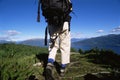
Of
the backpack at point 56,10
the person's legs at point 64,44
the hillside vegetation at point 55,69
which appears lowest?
the hillside vegetation at point 55,69

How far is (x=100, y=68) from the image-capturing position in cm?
770

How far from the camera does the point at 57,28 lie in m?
6.92

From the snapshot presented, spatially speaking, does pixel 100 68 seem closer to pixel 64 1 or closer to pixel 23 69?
pixel 64 1

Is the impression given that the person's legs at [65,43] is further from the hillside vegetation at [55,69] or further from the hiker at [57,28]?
the hillside vegetation at [55,69]

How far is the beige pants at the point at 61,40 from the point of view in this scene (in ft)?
22.8

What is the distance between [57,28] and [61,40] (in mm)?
342

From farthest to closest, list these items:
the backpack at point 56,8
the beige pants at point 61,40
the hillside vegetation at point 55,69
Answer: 1. the beige pants at point 61,40
2. the backpack at point 56,8
3. the hillside vegetation at point 55,69

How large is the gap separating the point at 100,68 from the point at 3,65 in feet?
10.9

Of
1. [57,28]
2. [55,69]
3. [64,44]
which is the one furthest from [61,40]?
[55,69]

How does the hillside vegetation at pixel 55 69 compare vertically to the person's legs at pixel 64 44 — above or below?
below

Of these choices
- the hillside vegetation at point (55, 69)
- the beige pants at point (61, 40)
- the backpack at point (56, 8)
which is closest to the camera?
the hillside vegetation at point (55, 69)

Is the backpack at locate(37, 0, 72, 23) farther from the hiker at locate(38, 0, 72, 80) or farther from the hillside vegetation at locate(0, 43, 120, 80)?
the hillside vegetation at locate(0, 43, 120, 80)

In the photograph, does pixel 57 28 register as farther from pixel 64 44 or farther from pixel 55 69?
pixel 55 69

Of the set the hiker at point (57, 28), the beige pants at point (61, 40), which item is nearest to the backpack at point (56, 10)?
the hiker at point (57, 28)
